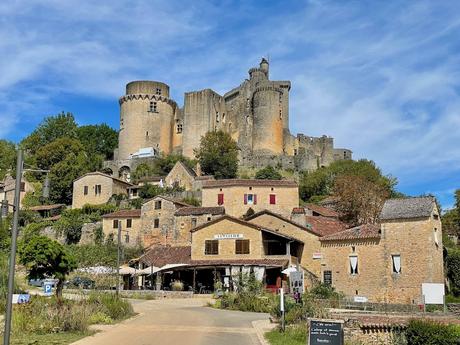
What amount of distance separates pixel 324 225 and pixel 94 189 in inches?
1169

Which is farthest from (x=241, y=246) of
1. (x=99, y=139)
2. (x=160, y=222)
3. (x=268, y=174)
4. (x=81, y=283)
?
(x=99, y=139)

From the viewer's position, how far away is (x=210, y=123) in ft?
280

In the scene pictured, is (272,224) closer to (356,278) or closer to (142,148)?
(356,278)

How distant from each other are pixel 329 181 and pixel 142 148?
1145 inches

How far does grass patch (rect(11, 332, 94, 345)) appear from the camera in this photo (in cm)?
1727

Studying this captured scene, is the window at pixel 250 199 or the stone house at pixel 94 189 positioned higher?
the stone house at pixel 94 189

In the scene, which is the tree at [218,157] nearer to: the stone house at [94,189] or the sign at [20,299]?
the stone house at [94,189]

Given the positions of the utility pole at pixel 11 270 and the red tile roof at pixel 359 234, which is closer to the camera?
the utility pole at pixel 11 270

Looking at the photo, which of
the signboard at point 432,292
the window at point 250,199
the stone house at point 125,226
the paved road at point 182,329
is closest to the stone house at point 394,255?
the signboard at point 432,292

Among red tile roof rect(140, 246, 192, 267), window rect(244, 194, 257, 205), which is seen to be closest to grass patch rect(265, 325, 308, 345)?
red tile roof rect(140, 246, 192, 267)

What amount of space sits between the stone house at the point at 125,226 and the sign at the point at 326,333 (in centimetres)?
4380

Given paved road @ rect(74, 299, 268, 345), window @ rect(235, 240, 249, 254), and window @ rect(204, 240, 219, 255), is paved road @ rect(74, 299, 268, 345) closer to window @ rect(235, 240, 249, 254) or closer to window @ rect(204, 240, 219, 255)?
window @ rect(235, 240, 249, 254)

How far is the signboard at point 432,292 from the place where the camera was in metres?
33.7

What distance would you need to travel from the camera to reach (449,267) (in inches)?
1558
